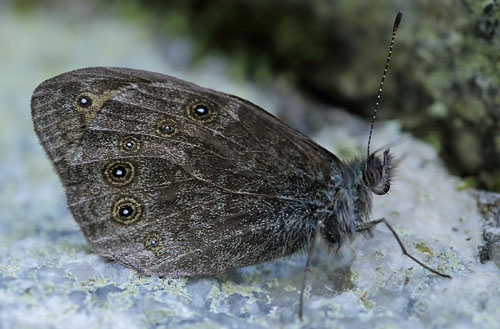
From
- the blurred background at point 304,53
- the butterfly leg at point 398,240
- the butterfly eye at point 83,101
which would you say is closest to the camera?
the butterfly leg at point 398,240

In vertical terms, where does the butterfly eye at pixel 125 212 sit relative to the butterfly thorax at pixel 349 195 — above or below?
below

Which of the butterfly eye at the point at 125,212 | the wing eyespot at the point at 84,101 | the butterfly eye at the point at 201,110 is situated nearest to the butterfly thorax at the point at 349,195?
the butterfly eye at the point at 201,110

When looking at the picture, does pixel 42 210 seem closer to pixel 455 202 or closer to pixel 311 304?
pixel 311 304

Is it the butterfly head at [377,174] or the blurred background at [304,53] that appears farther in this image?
the blurred background at [304,53]

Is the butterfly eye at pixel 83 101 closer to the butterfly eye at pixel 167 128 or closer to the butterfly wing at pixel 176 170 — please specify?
the butterfly wing at pixel 176 170

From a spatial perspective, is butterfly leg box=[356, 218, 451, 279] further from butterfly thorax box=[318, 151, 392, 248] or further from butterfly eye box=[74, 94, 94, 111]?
butterfly eye box=[74, 94, 94, 111]

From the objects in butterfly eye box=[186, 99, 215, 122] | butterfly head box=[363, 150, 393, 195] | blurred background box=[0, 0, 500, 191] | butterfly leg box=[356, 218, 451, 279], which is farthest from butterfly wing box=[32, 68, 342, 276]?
blurred background box=[0, 0, 500, 191]

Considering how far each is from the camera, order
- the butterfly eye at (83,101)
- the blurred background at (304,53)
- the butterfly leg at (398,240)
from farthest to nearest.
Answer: the blurred background at (304,53), the butterfly eye at (83,101), the butterfly leg at (398,240)
